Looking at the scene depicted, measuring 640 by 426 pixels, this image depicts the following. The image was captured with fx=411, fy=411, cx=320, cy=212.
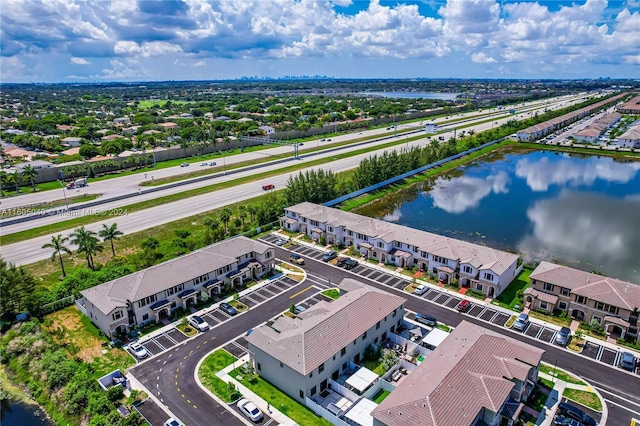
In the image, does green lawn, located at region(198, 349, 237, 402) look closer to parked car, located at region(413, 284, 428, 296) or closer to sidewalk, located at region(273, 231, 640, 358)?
parked car, located at region(413, 284, 428, 296)

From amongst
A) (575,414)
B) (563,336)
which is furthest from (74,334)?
(563,336)

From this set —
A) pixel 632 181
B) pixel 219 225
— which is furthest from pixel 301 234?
pixel 632 181

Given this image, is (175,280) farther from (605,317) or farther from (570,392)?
(605,317)

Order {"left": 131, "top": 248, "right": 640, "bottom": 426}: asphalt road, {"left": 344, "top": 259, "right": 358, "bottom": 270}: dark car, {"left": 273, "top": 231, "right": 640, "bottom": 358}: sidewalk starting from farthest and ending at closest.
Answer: {"left": 344, "top": 259, "right": 358, "bottom": 270}: dark car
{"left": 273, "top": 231, "right": 640, "bottom": 358}: sidewalk
{"left": 131, "top": 248, "right": 640, "bottom": 426}: asphalt road

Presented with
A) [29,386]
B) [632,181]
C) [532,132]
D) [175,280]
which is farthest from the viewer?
[532,132]

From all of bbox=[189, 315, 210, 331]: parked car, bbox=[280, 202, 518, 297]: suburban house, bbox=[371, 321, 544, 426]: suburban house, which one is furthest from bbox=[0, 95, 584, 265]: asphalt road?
bbox=[371, 321, 544, 426]: suburban house

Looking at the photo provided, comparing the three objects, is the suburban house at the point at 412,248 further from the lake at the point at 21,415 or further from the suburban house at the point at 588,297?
the lake at the point at 21,415
